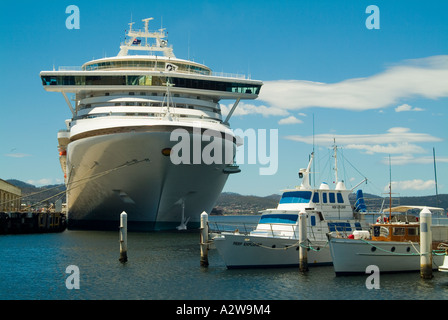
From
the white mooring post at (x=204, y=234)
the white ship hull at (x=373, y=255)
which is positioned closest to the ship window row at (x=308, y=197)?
the white ship hull at (x=373, y=255)

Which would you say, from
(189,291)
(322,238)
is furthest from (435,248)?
(189,291)

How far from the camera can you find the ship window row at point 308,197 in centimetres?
3015

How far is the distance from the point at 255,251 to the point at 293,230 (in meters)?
2.36

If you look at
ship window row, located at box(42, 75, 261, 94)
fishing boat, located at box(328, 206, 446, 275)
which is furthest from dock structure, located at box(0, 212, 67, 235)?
fishing boat, located at box(328, 206, 446, 275)

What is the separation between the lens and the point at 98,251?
35.2m

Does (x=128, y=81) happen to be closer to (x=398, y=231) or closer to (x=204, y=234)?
(x=204, y=234)

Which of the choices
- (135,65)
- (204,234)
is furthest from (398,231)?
(135,65)

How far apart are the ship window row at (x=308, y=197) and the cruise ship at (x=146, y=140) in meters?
13.4

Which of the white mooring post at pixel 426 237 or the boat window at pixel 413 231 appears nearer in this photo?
the white mooring post at pixel 426 237

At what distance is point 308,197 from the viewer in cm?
3005

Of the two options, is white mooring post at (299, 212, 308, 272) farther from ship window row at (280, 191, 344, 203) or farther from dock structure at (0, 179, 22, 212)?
dock structure at (0, 179, 22, 212)

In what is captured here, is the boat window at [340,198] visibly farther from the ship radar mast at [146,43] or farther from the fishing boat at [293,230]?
the ship radar mast at [146,43]

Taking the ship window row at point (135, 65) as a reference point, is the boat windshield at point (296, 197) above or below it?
below
